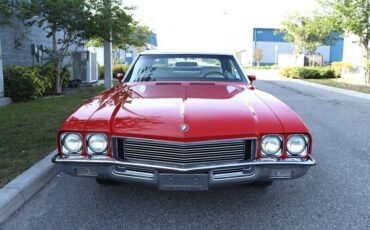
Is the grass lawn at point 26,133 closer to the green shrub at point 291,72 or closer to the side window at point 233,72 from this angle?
the side window at point 233,72

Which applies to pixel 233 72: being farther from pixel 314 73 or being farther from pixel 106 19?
pixel 314 73

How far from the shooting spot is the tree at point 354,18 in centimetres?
1947

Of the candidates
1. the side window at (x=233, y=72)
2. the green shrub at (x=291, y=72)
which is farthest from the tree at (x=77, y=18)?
the green shrub at (x=291, y=72)

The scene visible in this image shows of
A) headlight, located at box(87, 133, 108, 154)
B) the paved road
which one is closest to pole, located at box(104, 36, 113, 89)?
the paved road

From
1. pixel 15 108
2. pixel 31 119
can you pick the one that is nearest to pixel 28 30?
pixel 15 108

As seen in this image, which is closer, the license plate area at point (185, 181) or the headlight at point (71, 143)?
the license plate area at point (185, 181)

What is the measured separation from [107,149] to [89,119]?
0.32m

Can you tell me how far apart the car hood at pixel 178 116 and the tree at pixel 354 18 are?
683 inches

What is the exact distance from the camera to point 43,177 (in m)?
4.48

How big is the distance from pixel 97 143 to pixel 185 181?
30.7 inches

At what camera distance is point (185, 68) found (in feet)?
17.5

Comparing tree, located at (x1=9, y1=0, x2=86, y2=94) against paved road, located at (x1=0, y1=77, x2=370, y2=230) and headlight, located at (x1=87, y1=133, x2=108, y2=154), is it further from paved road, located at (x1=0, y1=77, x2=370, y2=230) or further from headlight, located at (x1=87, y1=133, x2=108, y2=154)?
headlight, located at (x1=87, y1=133, x2=108, y2=154)

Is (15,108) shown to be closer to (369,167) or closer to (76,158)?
(76,158)

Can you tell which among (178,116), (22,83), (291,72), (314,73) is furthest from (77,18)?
(291,72)
